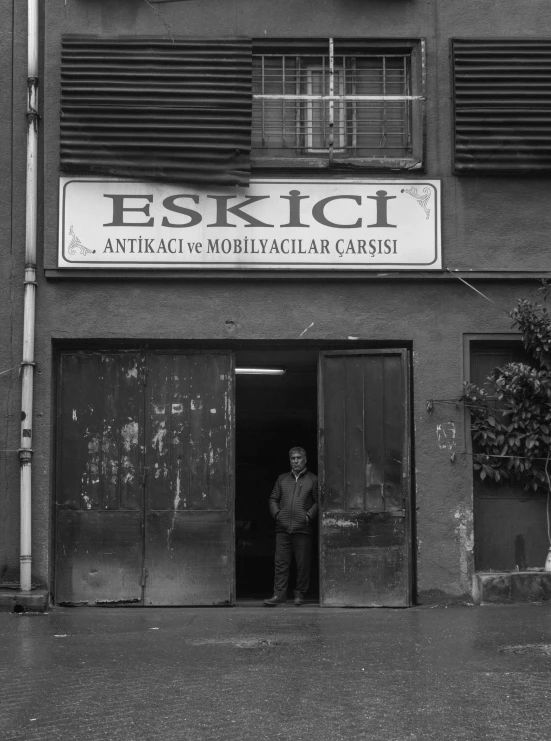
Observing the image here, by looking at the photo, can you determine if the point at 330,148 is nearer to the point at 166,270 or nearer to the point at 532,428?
the point at 166,270

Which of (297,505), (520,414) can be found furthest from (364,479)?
(520,414)

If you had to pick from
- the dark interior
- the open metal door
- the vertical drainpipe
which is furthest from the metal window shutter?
the vertical drainpipe

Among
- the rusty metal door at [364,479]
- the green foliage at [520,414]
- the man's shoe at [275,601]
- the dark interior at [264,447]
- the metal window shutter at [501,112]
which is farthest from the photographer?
the dark interior at [264,447]

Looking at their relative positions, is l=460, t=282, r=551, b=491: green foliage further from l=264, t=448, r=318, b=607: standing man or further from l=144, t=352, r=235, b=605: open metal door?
l=144, t=352, r=235, b=605: open metal door

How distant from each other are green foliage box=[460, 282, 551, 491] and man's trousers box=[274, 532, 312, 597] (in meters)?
2.03

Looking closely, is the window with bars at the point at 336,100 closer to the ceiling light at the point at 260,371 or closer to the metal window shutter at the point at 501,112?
the metal window shutter at the point at 501,112

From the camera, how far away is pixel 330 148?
12.1m

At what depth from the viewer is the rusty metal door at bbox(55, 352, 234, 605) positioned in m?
11.8

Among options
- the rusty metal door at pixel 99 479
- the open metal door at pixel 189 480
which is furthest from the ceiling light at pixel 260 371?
the rusty metal door at pixel 99 479

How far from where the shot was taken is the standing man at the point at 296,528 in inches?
478

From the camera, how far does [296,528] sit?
39.9 feet

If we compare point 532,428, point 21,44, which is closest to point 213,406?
point 532,428

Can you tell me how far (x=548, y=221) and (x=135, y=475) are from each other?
5.10 metres

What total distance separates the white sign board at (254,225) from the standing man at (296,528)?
227 cm
